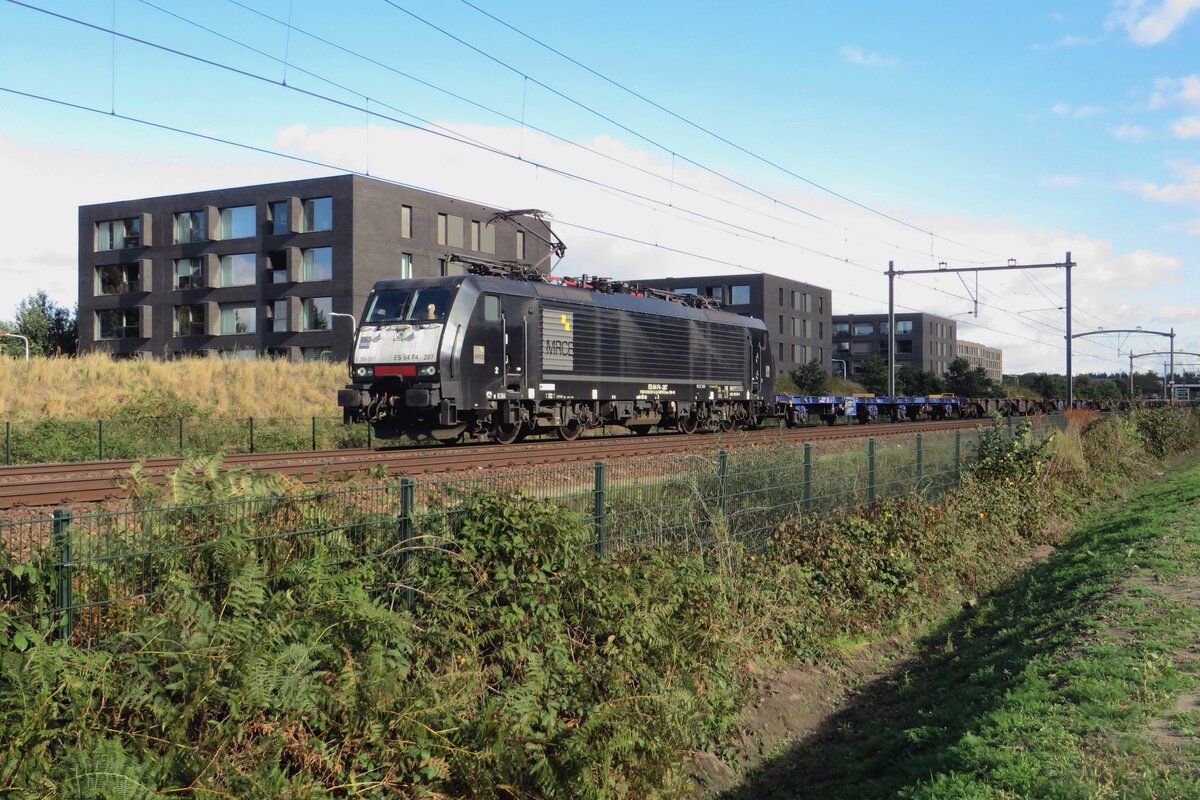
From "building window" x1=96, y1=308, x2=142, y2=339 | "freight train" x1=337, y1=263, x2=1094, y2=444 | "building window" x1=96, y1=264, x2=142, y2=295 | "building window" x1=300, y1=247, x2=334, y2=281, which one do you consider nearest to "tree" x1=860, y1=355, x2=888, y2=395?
"building window" x1=300, y1=247, x2=334, y2=281

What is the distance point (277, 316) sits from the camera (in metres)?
52.6

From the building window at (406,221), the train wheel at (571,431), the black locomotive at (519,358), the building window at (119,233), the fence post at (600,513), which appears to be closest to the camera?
the fence post at (600,513)

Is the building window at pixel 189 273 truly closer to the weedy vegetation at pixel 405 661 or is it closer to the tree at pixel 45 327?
the tree at pixel 45 327

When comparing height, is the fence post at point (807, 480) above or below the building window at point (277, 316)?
below

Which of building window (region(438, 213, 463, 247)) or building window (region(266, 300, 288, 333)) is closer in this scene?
building window (region(266, 300, 288, 333))

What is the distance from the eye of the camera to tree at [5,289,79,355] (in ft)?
215

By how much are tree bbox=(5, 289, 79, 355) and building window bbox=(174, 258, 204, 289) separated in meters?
14.2

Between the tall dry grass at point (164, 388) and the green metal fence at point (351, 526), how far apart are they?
21.5m

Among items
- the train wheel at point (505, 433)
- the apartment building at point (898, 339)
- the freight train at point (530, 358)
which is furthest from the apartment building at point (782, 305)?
the train wheel at point (505, 433)

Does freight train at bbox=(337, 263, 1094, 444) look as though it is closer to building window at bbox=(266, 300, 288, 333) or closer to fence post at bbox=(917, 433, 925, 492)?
fence post at bbox=(917, 433, 925, 492)

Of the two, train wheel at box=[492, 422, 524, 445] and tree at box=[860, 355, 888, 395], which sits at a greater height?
tree at box=[860, 355, 888, 395]

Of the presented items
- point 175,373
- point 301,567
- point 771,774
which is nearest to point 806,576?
point 771,774

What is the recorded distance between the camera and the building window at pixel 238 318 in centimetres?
5347

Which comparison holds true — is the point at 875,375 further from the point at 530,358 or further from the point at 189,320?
the point at 530,358
